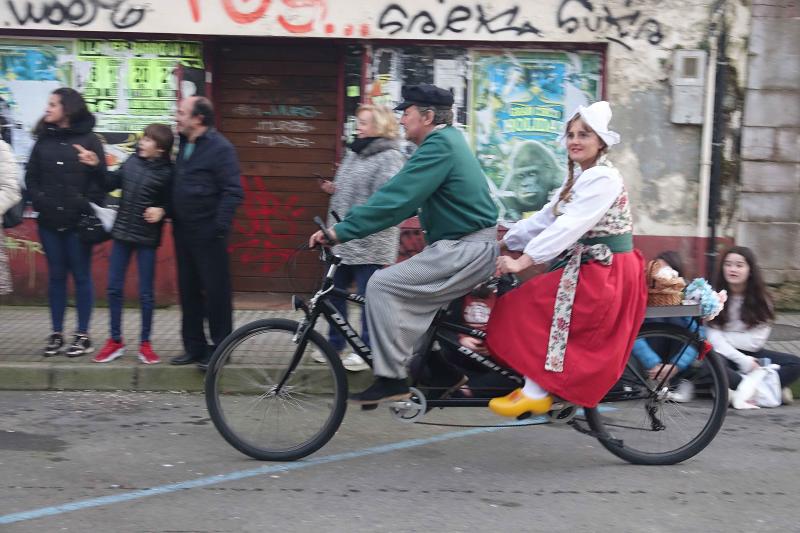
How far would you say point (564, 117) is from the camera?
9516 millimetres

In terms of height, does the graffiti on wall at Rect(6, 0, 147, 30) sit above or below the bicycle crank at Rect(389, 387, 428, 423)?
above

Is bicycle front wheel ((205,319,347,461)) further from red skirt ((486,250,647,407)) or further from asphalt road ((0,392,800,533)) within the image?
red skirt ((486,250,647,407))

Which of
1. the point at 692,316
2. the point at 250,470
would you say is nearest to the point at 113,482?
the point at 250,470

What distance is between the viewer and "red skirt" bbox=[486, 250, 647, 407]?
496 cm

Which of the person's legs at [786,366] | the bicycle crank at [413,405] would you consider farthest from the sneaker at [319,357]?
the person's legs at [786,366]

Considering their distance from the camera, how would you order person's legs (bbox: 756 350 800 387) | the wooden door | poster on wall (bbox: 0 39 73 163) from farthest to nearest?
the wooden door → poster on wall (bbox: 0 39 73 163) → person's legs (bbox: 756 350 800 387)

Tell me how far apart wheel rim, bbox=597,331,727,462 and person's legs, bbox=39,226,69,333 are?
3960 millimetres

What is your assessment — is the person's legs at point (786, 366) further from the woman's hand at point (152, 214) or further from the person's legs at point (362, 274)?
the woman's hand at point (152, 214)

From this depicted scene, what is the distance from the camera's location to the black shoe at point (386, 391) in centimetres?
509

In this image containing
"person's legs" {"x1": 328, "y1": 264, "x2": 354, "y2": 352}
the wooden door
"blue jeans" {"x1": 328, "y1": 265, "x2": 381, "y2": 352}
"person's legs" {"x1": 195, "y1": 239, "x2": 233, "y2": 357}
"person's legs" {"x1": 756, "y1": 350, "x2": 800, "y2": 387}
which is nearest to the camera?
"person's legs" {"x1": 328, "y1": 264, "x2": 354, "y2": 352}

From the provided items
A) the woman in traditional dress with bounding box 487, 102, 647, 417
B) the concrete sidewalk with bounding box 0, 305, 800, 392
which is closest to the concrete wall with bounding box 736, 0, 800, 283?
the concrete sidewalk with bounding box 0, 305, 800, 392

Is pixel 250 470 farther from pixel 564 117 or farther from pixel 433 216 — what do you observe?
pixel 564 117

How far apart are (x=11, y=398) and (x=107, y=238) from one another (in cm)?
124

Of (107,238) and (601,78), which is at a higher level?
(601,78)
